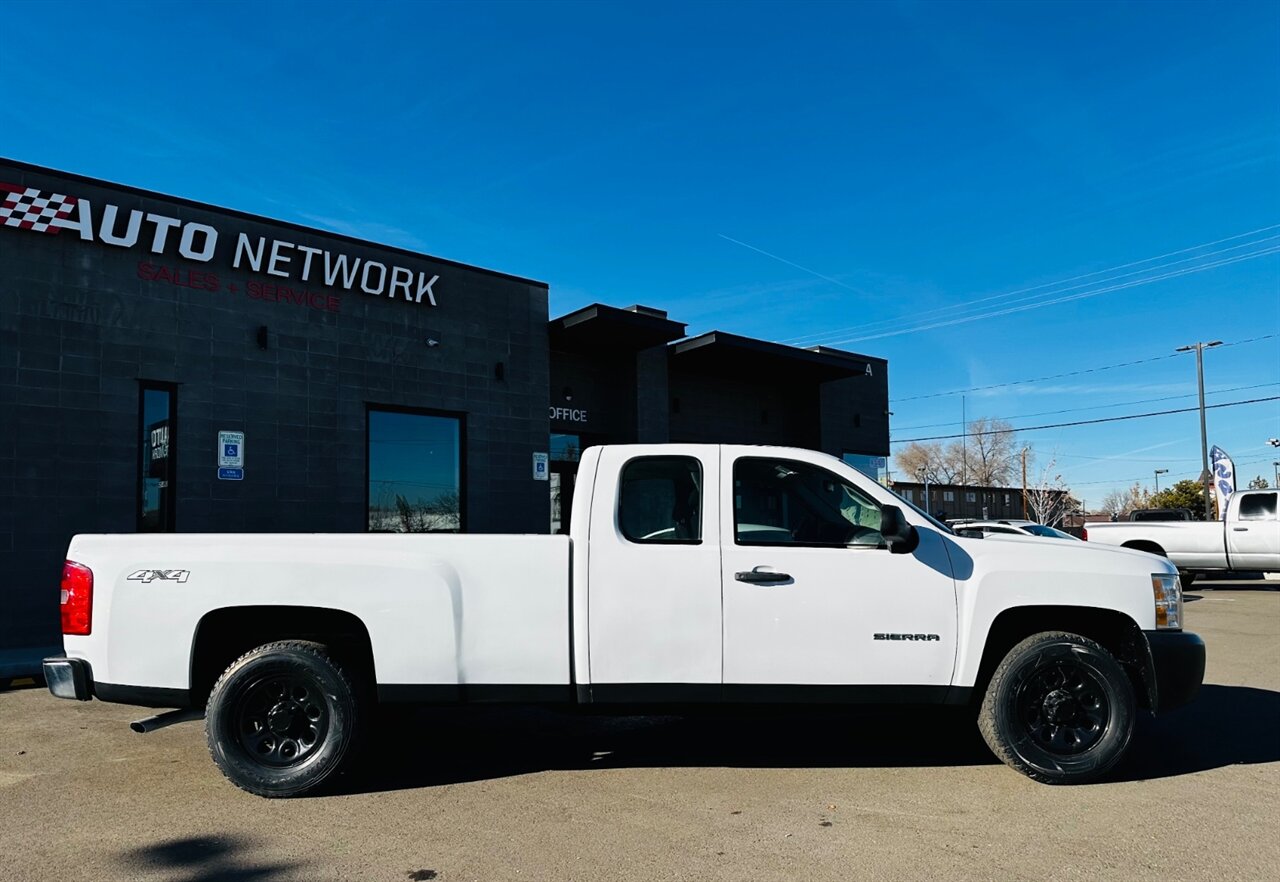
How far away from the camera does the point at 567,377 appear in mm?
17359

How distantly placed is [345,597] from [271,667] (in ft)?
1.80

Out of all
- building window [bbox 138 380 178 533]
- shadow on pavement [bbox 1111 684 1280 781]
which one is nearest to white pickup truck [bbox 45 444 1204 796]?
shadow on pavement [bbox 1111 684 1280 781]

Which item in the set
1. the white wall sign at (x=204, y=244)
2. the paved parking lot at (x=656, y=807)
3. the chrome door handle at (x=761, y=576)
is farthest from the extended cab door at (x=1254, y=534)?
the chrome door handle at (x=761, y=576)

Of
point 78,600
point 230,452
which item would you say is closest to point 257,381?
point 230,452

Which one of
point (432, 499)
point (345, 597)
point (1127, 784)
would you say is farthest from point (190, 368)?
point (1127, 784)

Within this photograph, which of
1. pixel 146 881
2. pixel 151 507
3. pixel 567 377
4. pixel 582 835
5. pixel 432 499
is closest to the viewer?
pixel 146 881

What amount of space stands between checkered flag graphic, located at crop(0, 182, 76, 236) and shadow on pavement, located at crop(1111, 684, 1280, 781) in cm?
1203

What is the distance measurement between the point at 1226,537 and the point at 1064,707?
15813 millimetres

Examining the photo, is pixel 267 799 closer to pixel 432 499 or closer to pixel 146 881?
pixel 146 881

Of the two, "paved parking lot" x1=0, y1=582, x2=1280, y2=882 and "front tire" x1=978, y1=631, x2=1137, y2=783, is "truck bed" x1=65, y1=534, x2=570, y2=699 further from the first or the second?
Result: "front tire" x1=978, y1=631, x2=1137, y2=783

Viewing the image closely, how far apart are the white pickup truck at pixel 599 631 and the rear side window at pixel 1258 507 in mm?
15491

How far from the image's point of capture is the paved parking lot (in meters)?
4.02

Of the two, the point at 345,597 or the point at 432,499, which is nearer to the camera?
the point at 345,597

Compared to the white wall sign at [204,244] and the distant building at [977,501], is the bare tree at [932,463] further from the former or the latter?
the white wall sign at [204,244]
